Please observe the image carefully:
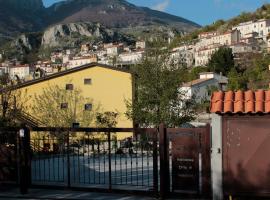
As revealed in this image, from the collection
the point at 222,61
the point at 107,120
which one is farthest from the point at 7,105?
the point at 222,61

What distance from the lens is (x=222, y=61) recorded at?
9188 centimetres

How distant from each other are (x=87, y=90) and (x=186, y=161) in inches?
1235

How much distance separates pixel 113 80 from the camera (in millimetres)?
39688

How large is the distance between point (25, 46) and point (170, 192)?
643ft

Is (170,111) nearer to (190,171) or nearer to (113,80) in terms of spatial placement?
(190,171)

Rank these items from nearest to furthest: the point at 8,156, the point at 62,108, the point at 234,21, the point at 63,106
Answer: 1. the point at 8,156
2. the point at 62,108
3. the point at 63,106
4. the point at 234,21

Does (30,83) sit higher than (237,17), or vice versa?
(237,17)

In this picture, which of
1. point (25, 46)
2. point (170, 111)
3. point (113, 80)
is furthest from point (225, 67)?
point (25, 46)

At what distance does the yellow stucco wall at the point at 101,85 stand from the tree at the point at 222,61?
5339 cm

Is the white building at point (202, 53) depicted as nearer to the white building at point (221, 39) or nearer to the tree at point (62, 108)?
the white building at point (221, 39)

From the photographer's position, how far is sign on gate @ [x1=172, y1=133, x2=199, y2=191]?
8.98 m

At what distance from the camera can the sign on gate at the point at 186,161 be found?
8.98 metres

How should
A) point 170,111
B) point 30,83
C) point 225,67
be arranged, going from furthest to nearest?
point 225,67, point 30,83, point 170,111

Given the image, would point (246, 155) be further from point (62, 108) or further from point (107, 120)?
point (62, 108)
